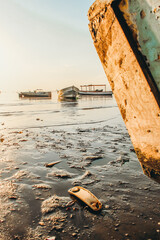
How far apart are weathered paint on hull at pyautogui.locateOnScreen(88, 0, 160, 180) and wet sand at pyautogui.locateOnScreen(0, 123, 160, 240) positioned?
0.60m

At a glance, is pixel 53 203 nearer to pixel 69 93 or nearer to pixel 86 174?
→ pixel 86 174

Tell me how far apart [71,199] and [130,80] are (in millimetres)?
1474

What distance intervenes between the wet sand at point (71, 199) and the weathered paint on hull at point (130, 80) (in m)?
0.60

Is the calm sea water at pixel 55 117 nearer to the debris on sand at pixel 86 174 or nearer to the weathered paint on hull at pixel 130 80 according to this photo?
the debris on sand at pixel 86 174

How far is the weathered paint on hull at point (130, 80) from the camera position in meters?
1.00

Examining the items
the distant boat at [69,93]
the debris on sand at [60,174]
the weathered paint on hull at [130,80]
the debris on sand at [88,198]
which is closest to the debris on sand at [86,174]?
the debris on sand at [60,174]

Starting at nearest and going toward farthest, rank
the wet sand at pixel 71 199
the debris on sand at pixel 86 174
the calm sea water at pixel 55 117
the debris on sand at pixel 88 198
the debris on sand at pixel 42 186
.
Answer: the wet sand at pixel 71 199, the debris on sand at pixel 88 198, the debris on sand at pixel 42 186, the debris on sand at pixel 86 174, the calm sea water at pixel 55 117

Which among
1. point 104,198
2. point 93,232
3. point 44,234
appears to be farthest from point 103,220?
point 44,234

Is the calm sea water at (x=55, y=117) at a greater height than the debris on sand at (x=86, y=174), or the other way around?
the calm sea water at (x=55, y=117)

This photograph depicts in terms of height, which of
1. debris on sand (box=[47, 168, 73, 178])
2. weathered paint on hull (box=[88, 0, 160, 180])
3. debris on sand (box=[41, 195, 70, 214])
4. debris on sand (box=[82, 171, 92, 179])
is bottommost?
debris on sand (box=[41, 195, 70, 214])

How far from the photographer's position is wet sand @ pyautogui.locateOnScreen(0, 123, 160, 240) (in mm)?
1357

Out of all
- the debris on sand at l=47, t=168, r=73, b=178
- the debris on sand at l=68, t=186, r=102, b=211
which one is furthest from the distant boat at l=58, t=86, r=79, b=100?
the debris on sand at l=68, t=186, r=102, b=211

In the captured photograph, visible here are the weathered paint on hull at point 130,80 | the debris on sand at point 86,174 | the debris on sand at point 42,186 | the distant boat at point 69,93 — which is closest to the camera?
the weathered paint on hull at point 130,80

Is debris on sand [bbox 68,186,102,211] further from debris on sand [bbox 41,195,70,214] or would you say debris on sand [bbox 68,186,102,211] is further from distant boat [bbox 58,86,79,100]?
distant boat [bbox 58,86,79,100]
